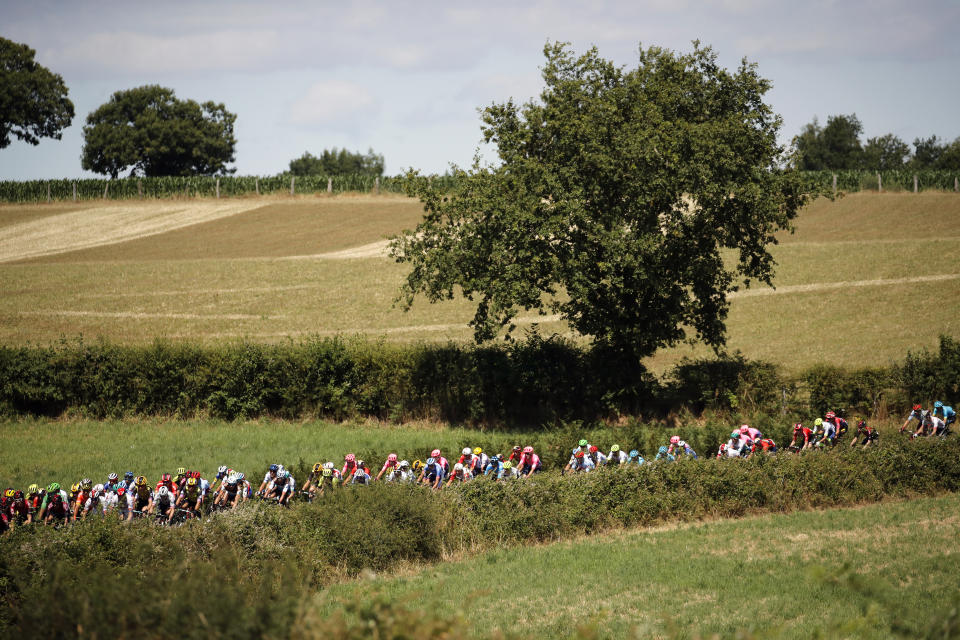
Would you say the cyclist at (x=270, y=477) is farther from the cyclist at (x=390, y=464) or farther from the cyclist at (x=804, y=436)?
the cyclist at (x=804, y=436)

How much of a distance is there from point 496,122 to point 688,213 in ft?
25.6

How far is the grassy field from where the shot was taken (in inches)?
490

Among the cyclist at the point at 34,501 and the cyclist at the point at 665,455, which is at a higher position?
the cyclist at the point at 665,455

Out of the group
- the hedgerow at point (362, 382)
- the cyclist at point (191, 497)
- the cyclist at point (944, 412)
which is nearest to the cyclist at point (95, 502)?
the cyclist at point (191, 497)

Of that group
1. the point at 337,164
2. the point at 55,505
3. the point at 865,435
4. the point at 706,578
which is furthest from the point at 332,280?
the point at 337,164

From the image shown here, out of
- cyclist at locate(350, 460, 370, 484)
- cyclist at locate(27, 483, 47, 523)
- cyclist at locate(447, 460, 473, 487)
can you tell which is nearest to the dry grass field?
cyclist at locate(447, 460, 473, 487)

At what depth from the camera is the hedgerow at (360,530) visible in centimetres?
743

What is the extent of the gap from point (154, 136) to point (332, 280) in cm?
6190

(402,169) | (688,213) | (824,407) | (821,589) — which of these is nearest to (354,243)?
(402,169)

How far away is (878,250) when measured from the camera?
173ft

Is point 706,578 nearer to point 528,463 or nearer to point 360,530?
point 360,530

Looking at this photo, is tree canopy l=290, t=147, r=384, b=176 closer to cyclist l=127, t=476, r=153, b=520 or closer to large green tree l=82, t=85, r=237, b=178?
large green tree l=82, t=85, r=237, b=178

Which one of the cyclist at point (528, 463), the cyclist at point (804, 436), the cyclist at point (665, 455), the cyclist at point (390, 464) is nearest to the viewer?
the cyclist at point (665, 455)

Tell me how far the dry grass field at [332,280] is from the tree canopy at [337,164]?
280 feet
